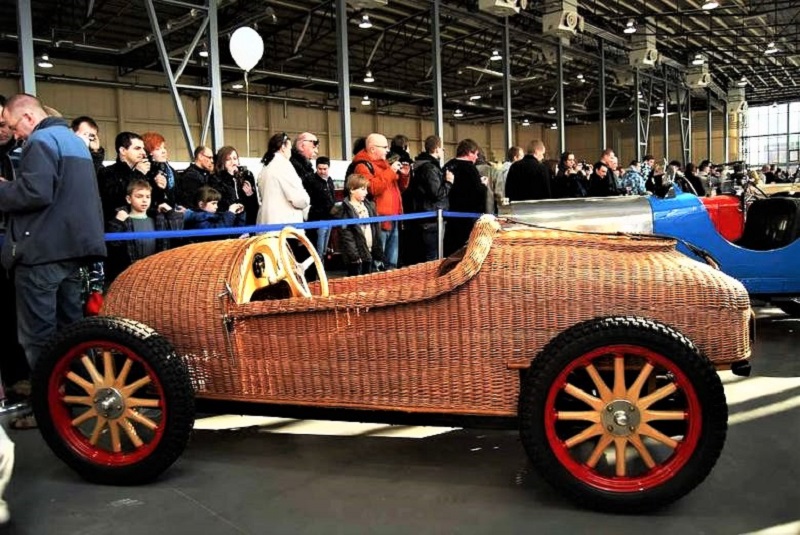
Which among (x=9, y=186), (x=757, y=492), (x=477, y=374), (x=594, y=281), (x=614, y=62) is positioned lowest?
(x=757, y=492)

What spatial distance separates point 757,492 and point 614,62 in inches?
781

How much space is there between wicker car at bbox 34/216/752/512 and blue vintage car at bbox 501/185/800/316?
2.71 m

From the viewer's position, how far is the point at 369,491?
263 cm

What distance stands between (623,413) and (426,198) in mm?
5050

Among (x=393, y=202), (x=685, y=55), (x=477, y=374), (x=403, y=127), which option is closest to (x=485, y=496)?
(x=477, y=374)

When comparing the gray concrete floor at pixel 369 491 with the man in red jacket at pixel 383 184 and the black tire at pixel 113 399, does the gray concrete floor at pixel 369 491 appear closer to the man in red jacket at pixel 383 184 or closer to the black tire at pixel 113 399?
the black tire at pixel 113 399

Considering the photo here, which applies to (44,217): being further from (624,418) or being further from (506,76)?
(506,76)

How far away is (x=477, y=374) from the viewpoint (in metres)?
2.49

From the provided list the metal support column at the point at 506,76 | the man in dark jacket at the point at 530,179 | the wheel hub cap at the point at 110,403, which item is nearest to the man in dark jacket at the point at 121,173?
the wheel hub cap at the point at 110,403

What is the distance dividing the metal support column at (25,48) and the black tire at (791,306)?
6791 mm

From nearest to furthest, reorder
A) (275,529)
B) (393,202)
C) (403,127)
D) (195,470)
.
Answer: (275,529)
(195,470)
(393,202)
(403,127)

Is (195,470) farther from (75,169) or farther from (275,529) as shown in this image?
(75,169)

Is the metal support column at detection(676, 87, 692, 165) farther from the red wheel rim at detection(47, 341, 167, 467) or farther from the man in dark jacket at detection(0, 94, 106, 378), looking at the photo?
the red wheel rim at detection(47, 341, 167, 467)

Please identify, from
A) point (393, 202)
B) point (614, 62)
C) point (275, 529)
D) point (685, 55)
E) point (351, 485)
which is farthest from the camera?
point (685, 55)
